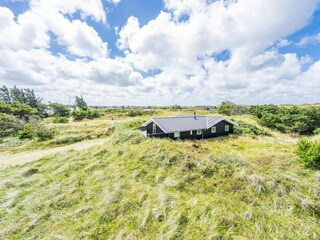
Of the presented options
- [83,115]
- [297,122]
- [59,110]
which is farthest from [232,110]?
[59,110]

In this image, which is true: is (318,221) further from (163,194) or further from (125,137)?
(125,137)

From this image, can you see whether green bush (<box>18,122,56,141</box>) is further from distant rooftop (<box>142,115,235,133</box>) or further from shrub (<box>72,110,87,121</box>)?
shrub (<box>72,110,87,121</box>)

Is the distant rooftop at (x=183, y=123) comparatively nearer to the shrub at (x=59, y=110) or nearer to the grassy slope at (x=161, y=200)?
the grassy slope at (x=161, y=200)


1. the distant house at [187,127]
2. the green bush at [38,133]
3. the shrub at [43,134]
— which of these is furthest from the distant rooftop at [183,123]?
the green bush at [38,133]

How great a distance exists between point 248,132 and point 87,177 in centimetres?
2587

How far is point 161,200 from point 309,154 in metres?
10.2

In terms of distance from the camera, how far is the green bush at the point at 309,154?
1051cm

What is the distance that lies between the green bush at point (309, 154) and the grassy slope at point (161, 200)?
0.61m

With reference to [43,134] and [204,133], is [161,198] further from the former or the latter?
[43,134]

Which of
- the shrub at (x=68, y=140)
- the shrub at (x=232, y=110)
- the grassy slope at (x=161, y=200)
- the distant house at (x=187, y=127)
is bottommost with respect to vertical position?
the shrub at (x=68, y=140)

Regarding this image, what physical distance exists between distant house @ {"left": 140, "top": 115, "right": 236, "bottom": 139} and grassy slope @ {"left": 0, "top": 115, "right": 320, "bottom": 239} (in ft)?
37.2

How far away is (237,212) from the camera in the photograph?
650 cm

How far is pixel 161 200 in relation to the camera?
710cm

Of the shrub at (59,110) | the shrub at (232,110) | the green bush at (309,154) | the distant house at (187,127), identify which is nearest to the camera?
the green bush at (309,154)
